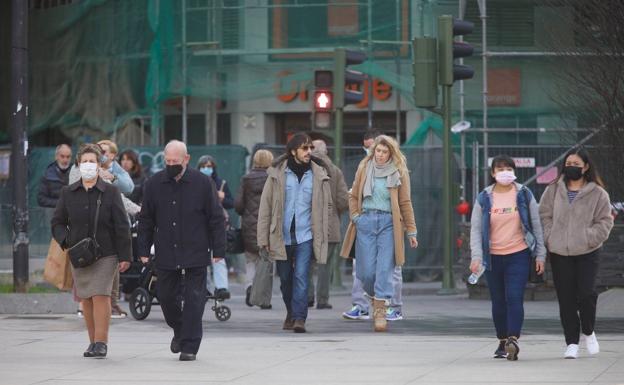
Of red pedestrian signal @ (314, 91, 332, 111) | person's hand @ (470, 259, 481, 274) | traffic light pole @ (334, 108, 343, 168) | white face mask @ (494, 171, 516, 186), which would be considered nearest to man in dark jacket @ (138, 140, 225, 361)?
person's hand @ (470, 259, 481, 274)

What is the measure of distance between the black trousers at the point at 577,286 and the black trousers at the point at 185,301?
271 cm

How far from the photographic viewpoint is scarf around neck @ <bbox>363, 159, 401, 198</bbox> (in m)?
14.8

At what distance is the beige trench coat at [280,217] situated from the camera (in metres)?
14.5

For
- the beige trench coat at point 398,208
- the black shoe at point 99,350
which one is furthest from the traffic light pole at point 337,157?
the black shoe at point 99,350

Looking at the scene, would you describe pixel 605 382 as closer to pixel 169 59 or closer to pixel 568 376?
pixel 568 376

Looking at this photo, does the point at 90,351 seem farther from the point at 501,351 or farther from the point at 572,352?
the point at 572,352

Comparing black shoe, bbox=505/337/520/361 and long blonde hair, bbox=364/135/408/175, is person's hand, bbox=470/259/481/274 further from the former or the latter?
long blonde hair, bbox=364/135/408/175

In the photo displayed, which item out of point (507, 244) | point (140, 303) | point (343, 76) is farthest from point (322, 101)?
point (507, 244)

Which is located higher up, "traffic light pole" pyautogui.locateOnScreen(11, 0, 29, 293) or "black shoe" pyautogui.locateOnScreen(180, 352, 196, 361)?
"traffic light pole" pyautogui.locateOnScreen(11, 0, 29, 293)

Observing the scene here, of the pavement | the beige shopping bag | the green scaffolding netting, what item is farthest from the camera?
the green scaffolding netting

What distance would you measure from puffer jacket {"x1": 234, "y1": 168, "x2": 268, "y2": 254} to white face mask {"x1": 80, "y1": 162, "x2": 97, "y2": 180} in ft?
16.9

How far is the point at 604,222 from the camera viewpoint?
12.2 m

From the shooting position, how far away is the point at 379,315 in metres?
14.5

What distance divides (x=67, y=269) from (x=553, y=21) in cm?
868
